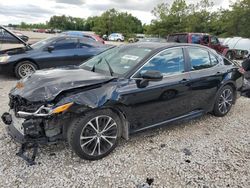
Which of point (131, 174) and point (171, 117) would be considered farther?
point (171, 117)

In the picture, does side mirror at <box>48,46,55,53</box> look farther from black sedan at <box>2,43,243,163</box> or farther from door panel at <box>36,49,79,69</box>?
black sedan at <box>2,43,243,163</box>

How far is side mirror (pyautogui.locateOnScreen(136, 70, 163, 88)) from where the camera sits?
125 inches

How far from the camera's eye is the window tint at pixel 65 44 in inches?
298

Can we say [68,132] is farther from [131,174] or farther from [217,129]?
[217,129]

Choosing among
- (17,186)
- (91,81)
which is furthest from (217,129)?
(17,186)

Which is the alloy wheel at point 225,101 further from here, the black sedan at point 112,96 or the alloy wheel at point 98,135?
the alloy wheel at point 98,135

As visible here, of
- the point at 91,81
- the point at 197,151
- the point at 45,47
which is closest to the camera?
the point at 91,81

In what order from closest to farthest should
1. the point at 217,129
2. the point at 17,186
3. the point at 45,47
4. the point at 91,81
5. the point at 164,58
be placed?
the point at 17,186
the point at 91,81
the point at 164,58
the point at 217,129
the point at 45,47

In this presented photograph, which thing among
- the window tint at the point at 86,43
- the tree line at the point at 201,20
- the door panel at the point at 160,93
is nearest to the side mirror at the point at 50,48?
the window tint at the point at 86,43

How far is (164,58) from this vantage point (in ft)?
12.0

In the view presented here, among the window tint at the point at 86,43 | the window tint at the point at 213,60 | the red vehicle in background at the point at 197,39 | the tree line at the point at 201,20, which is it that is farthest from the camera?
the tree line at the point at 201,20

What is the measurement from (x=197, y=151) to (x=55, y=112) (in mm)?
2055

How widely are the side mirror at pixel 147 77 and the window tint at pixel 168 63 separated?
159 mm

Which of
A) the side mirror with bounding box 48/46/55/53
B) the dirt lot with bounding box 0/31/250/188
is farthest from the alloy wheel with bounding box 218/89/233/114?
the side mirror with bounding box 48/46/55/53
